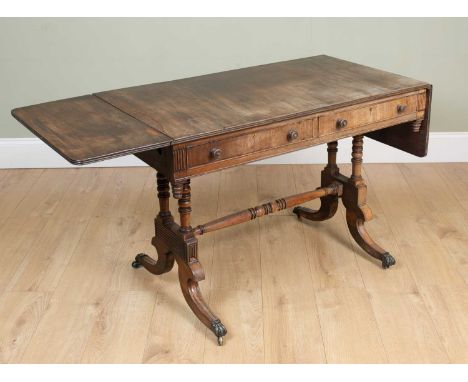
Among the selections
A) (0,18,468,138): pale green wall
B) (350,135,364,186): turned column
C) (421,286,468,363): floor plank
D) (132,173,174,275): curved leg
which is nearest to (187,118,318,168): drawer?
(132,173,174,275): curved leg

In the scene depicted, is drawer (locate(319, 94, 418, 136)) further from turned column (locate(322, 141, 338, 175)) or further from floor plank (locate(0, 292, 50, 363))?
floor plank (locate(0, 292, 50, 363))

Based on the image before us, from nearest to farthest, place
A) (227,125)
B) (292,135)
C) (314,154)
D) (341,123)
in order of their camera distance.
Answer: (227,125), (292,135), (341,123), (314,154)

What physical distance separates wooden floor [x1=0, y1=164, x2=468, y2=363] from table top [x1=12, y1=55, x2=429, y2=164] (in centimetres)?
79

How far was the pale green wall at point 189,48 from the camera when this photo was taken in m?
4.34

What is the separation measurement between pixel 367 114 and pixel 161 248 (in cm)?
96

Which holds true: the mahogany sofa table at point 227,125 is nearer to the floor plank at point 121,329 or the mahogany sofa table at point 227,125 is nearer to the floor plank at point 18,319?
the floor plank at point 121,329

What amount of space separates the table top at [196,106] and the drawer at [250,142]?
0.04 meters

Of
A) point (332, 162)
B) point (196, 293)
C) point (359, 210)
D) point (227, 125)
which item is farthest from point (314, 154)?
point (227, 125)

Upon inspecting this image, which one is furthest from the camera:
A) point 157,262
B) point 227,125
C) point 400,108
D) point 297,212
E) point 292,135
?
point 297,212

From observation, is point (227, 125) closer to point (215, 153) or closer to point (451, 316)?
point (215, 153)

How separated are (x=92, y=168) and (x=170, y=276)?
1437 millimetres

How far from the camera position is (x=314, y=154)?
4637mm

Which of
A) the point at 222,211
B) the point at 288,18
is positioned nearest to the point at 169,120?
the point at 222,211

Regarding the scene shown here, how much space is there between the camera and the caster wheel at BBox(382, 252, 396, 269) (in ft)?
11.1
